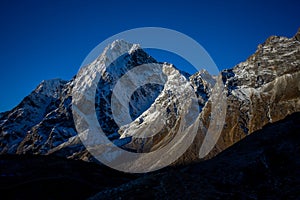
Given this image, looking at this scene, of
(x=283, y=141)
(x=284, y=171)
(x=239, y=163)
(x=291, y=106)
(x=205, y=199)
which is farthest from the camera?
(x=291, y=106)

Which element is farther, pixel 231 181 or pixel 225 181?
pixel 231 181

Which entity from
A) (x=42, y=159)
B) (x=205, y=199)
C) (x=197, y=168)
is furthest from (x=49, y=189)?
(x=205, y=199)

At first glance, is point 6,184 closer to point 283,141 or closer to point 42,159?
point 42,159

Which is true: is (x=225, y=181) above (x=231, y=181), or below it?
above

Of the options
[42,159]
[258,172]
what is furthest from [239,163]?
[42,159]

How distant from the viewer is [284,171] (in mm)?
24938

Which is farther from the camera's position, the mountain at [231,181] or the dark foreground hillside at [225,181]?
the dark foreground hillside at [225,181]

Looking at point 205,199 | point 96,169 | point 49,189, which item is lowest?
point 205,199

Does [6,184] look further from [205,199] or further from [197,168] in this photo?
[205,199]

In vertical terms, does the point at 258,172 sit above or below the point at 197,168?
below

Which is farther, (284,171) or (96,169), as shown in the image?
(96,169)

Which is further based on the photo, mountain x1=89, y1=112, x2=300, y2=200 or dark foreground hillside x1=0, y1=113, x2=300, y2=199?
dark foreground hillside x1=0, y1=113, x2=300, y2=199

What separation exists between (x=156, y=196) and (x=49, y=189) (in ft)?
119

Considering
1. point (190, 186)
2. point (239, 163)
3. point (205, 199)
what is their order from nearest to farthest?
point (205, 199)
point (190, 186)
point (239, 163)
